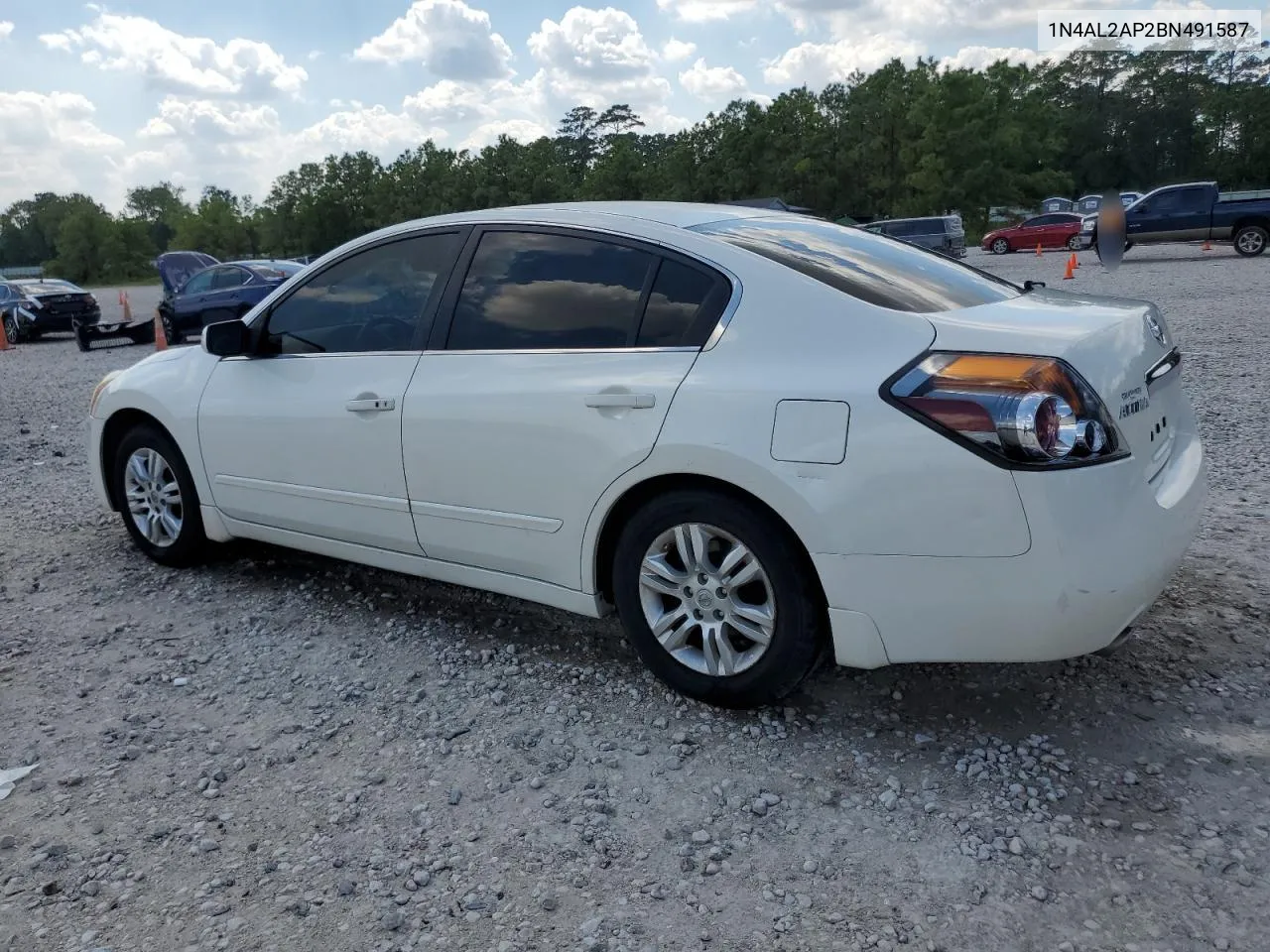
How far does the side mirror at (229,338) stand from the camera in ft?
14.6

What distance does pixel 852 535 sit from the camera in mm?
2887

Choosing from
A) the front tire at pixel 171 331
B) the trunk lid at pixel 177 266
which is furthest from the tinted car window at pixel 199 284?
the trunk lid at pixel 177 266

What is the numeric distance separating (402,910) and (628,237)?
2.19m

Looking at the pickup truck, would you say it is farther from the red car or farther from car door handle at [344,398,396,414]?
car door handle at [344,398,396,414]

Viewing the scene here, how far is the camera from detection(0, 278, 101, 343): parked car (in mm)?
20891

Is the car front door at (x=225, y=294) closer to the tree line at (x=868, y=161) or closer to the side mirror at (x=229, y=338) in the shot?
the side mirror at (x=229, y=338)

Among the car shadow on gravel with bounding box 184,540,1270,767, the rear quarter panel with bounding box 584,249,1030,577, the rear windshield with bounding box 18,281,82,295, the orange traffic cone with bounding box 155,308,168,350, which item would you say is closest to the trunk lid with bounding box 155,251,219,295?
the rear windshield with bounding box 18,281,82,295

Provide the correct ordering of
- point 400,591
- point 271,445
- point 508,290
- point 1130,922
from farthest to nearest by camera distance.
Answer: point 400,591 → point 271,445 → point 508,290 → point 1130,922

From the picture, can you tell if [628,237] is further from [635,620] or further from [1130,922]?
[1130,922]

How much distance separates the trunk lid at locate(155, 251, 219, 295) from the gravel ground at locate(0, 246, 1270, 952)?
18908 mm

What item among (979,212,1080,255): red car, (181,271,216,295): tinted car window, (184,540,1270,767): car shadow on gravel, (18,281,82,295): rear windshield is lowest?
(184,540,1270,767): car shadow on gravel

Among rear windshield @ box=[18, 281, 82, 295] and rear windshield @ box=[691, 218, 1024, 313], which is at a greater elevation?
rear windshield @ box=[18, 281, 82, 295]

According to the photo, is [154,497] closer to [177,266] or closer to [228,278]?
[228,278]

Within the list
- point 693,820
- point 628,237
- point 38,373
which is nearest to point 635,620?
point 693,820
